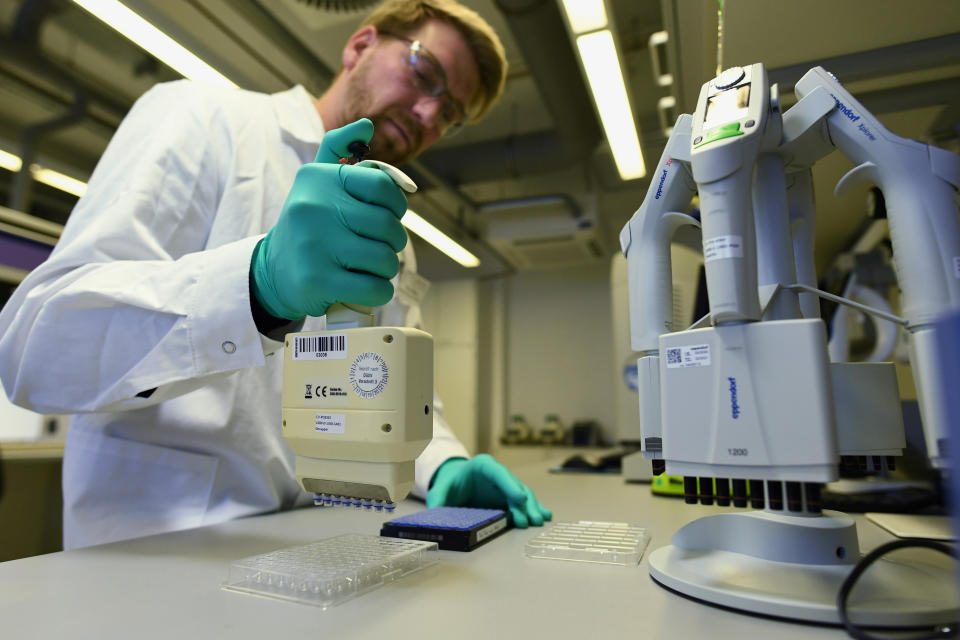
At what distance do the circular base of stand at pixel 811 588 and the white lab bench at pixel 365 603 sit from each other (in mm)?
13

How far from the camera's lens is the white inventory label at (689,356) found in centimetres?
52

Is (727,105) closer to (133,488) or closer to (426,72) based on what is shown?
(426,72)

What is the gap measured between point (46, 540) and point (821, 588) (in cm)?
356

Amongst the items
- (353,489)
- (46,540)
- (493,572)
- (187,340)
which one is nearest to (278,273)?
(187,340)

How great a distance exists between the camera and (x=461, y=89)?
1444 mm

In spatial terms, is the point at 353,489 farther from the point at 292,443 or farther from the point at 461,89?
the point at 461,89

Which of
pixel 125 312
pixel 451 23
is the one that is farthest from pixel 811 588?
pixel 451 23

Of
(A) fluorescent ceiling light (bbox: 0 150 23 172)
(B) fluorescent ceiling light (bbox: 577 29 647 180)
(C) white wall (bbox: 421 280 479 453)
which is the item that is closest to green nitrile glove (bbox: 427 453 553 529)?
(B) fluorescent ceiling light (bbox: 577 29 647 180)

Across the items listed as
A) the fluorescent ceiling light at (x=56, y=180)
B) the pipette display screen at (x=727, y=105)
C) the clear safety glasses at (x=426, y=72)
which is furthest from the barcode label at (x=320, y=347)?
the fluorescent ceiling light at (x=56, y=180)

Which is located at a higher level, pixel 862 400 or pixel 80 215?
pixel 80 215

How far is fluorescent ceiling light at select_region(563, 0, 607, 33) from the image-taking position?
5.57 ft

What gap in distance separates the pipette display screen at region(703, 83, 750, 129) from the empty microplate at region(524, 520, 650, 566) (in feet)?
1.60

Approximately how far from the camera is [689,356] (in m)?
0.53

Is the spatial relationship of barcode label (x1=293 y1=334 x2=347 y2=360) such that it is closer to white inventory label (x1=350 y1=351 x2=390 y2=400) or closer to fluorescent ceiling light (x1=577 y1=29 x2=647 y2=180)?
white inventory label (x1=350 y1=351 x2=390 y2=400)
